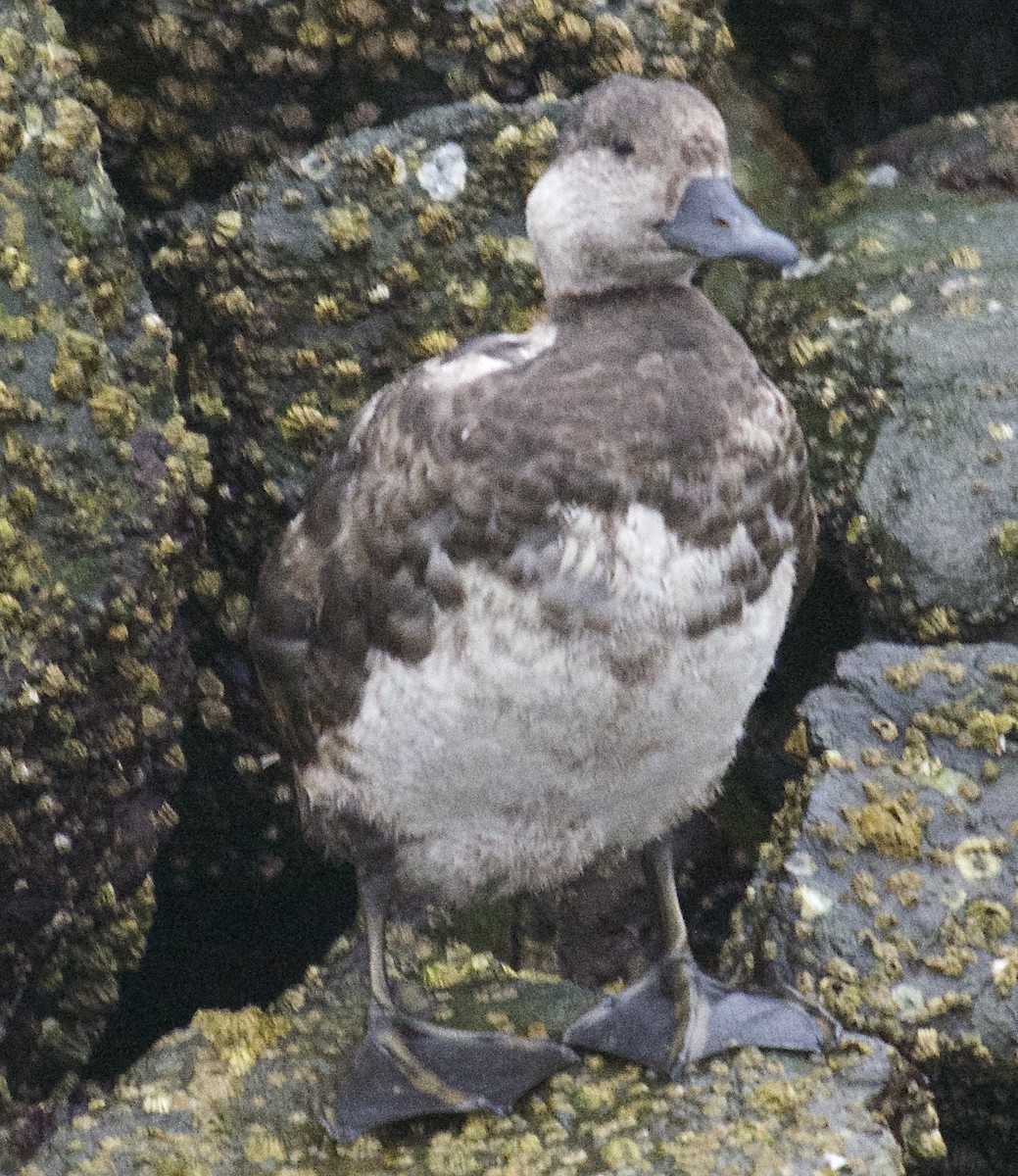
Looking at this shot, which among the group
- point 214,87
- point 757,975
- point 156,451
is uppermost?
point 214,87

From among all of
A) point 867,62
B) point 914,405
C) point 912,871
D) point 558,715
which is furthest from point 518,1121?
point 867,62

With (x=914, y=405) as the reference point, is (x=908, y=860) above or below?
below

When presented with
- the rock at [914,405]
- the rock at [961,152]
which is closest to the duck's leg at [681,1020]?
the rock at [914,405]

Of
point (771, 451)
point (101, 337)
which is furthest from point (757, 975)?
point (101, 337)

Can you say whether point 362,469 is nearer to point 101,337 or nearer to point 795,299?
point 101,337

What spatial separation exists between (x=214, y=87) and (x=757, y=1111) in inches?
92.4

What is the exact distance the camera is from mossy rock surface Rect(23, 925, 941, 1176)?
2.86 metres

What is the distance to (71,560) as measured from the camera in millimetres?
3053

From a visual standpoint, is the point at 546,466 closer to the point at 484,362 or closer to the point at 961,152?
the point at 484,362

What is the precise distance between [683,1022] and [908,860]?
1.77 feet

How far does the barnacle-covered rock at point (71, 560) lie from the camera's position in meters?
2.99

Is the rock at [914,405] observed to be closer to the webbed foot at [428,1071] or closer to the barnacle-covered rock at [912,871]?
the barnacle-covered rock at [912,871]

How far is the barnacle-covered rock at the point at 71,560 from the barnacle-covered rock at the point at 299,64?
13.7 inches

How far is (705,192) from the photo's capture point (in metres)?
2.81
